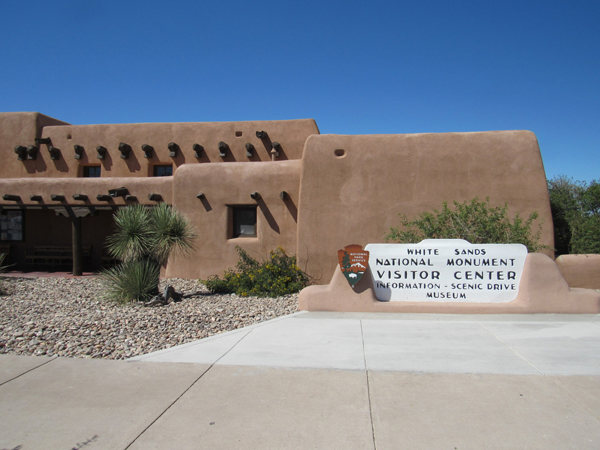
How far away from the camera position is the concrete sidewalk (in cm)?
352

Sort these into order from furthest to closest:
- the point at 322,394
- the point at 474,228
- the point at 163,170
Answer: the point at 163,170, the point at 474,228, the point at 322,394

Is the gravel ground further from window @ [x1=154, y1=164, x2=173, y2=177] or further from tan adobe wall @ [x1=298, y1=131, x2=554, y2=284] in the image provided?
window @ [x1=154, y1=164, x2=173, y2=177]

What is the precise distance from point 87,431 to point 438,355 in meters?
3.92

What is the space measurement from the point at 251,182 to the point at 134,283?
17.1 ft

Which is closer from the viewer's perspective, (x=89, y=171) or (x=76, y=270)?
(x=76, y=270)

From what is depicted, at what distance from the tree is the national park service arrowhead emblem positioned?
13.5 feet

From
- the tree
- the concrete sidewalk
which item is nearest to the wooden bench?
the tree

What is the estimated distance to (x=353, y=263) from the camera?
8047mm

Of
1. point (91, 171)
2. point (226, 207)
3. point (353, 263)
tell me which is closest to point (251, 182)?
point (226, 207)

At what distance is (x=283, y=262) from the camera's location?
11.9 m

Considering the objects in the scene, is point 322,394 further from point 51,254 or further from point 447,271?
point 51,254

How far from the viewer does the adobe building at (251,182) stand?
11641 mm

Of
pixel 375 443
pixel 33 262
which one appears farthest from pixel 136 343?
pixel 33 262

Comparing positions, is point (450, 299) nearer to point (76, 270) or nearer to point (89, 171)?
point (76, 270)
